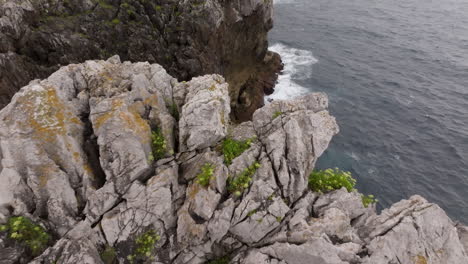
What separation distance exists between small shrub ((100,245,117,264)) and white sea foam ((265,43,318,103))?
41864mm

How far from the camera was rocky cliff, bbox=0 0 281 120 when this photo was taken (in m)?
32.3

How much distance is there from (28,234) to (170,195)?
651 centimetres

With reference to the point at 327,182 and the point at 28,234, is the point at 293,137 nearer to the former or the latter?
the point at 327,182

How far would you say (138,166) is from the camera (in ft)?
46.8

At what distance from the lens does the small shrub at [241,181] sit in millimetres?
14680

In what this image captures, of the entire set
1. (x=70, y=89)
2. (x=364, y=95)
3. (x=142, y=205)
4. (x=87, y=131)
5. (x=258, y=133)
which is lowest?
(x=364, y=95)

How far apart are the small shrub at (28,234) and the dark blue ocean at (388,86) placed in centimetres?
3769

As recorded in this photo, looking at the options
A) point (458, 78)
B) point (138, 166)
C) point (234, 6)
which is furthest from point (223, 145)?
point (458, 78)

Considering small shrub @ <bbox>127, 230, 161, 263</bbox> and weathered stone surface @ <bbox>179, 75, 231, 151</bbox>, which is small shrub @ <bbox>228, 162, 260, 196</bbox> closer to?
weathered stone surface @ <bbox>179, 75, 231, 151</bbox>

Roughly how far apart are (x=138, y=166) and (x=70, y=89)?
281 inches

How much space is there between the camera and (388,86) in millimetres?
59531

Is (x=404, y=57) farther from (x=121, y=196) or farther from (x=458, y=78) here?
(x=121, y=196)

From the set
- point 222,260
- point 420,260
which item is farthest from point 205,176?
point 420,260

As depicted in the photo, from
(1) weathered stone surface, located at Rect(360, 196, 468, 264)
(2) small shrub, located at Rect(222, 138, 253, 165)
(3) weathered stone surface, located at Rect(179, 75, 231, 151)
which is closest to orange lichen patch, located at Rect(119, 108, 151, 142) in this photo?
(3) weathered stone surface, located at Rect(179, 75, 231, 151)
